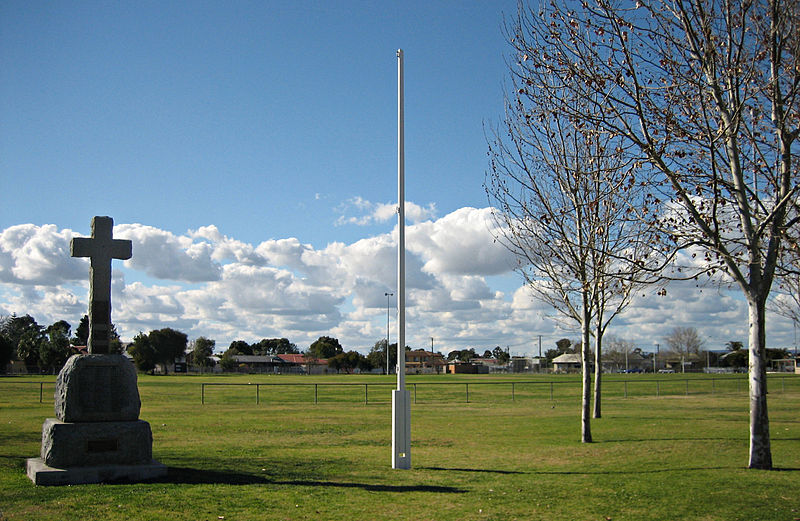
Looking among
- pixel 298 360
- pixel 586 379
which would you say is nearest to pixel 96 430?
pixel 586 379

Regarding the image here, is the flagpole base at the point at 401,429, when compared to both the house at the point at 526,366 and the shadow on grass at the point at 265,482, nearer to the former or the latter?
the shadow on grass at the point at 265,482

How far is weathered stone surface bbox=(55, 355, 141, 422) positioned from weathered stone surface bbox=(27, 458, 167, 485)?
756mm

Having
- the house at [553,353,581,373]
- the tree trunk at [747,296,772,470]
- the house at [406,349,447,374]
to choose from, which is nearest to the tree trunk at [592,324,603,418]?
the tree trunk at [747,296,772,470]

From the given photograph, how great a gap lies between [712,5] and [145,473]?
41.7ft

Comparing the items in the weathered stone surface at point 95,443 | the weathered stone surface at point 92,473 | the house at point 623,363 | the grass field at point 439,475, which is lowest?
the house at point 623,363

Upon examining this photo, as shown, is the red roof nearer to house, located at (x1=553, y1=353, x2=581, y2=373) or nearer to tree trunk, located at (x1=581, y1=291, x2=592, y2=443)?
house, located at (x1=553, y1=353, x2=581, y2=373)

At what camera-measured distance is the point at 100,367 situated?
11.4 metres

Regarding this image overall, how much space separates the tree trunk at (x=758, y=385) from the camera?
13203 mm

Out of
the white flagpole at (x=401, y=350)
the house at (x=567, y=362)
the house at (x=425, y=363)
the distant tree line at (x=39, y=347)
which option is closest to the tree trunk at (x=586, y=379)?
the white flagpole at (x=401, y=350)

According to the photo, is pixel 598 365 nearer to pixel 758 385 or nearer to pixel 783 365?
pixel 758 385

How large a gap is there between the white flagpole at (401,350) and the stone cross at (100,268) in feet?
16.2

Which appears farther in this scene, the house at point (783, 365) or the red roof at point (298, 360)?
the red roof at point (298, 360)

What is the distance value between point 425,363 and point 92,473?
158 m

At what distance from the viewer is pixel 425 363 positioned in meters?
167
